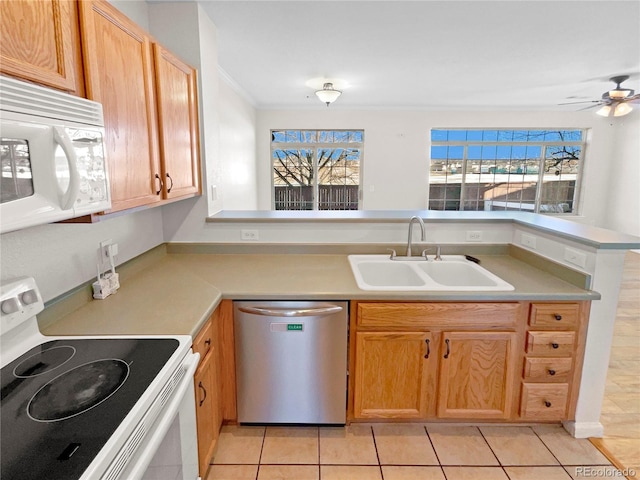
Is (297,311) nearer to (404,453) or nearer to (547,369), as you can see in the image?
(404,453)

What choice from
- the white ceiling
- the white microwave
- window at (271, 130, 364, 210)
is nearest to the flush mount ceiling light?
the white ceiling

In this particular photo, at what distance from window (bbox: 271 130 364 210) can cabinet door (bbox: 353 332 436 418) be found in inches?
221

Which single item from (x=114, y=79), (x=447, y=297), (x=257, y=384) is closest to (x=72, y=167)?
(x=114, y=79)

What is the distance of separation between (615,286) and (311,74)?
12.5ft

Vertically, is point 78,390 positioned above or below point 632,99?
below

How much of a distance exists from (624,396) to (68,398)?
3039 millimetres

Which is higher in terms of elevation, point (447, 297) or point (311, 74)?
point (311, 74)

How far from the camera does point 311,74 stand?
4480mm

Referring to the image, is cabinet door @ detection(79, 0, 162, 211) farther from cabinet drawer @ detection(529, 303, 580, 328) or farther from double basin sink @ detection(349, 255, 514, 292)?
cabinet drawer @ detection(529, 303, 580, 328)

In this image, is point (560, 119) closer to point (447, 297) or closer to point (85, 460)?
point (447, 297)

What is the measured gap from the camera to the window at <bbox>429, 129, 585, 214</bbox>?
727cm

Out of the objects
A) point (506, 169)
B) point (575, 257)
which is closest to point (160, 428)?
point (575, 257)

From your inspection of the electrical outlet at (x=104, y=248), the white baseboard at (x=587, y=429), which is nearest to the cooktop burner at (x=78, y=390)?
the electrical outlet at (x=104, y=248)

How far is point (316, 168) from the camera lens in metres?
7.44
